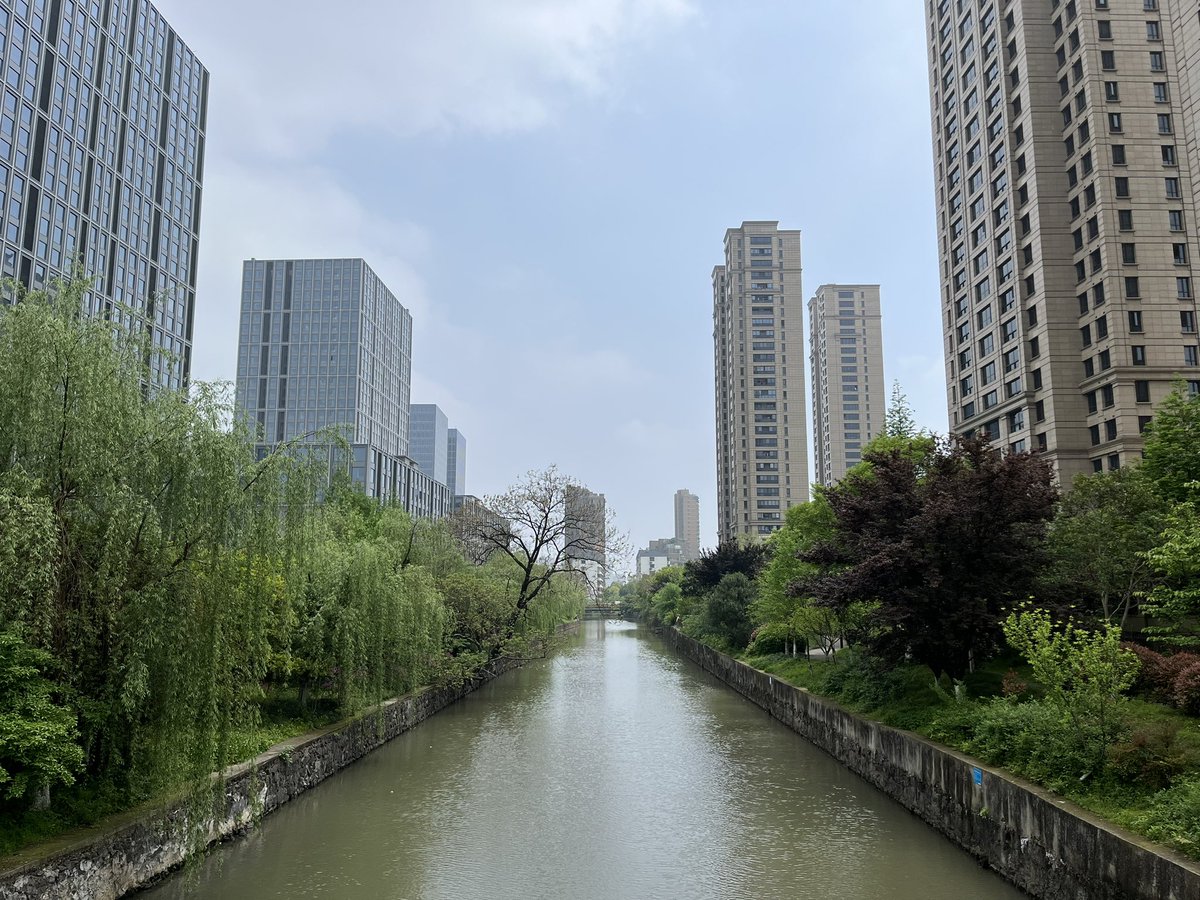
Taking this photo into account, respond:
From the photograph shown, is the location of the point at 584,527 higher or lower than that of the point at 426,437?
lower

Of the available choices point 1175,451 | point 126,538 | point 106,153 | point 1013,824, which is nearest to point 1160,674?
point 1013,824

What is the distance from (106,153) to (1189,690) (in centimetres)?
7239

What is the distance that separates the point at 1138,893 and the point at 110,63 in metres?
Answer: 77.6

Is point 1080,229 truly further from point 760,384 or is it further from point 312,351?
point 312,351

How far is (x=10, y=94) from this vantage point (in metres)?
51.0

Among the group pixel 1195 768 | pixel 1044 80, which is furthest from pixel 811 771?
pixel 1044 80

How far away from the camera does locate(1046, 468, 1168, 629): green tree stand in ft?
60.4

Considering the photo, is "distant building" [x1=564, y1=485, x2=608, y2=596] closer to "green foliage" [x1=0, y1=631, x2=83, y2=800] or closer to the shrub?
the shrub

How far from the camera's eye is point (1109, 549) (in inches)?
739

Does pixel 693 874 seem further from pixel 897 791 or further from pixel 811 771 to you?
pixel 811 771

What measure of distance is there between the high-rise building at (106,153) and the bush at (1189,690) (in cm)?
4475

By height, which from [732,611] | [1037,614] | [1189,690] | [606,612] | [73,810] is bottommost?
[606,612]

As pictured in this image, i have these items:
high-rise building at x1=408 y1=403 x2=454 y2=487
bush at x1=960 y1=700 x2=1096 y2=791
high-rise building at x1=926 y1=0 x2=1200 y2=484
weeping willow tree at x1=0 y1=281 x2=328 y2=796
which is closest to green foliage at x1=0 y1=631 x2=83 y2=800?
weeping willow tree at x1=0 y1=281 x2=328 y2=796

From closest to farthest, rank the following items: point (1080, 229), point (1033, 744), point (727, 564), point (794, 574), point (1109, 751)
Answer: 1. point (1109, 751)
2. point (1033, 744)
3. point (794, 574)
4. point (1080, 229)
5. point (727, 564)
